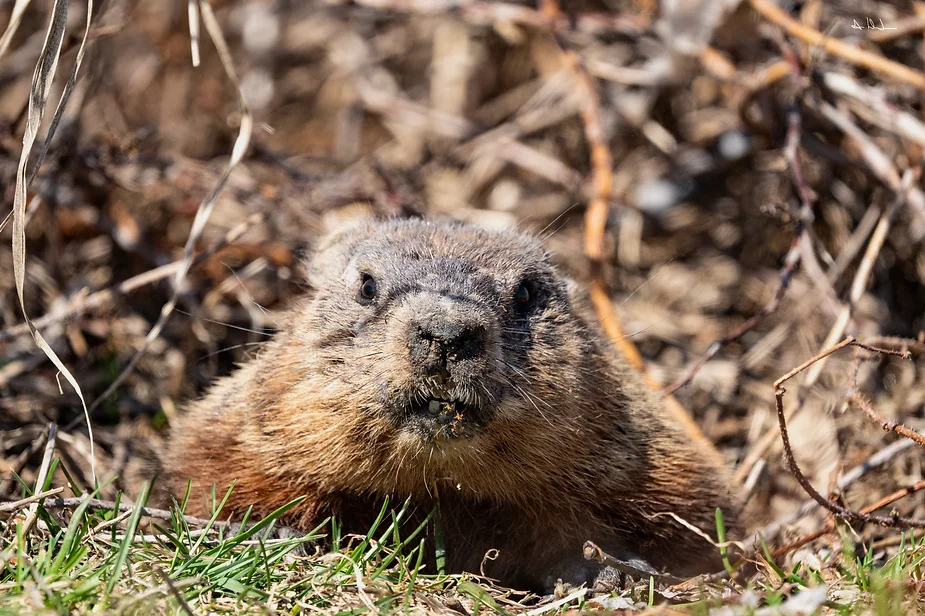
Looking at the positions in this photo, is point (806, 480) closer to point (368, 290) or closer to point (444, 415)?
point (444, 415)

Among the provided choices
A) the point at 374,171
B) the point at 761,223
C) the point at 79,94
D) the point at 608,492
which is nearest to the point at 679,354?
the point at 761,223

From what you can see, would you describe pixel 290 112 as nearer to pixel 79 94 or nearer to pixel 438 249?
pixel 79 94

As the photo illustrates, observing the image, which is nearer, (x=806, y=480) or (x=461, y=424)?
(x=461, y=424)

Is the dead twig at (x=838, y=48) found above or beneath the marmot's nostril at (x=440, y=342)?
above

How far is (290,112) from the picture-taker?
9711 mm

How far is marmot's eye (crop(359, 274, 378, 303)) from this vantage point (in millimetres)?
4133

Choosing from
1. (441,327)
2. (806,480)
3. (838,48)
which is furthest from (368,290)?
(838,48)

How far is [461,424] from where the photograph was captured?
3561mm

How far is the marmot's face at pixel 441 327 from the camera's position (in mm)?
3494

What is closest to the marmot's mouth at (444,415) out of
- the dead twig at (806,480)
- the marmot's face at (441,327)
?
the marmot's face at (441,327)

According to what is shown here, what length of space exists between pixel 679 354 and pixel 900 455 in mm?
2181

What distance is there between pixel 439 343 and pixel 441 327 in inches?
2.3

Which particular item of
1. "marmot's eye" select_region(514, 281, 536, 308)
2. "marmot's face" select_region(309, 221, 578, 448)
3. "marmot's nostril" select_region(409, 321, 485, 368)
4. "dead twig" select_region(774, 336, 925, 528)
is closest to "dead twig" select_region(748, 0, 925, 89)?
"dead twig" select_region(774, 336, 925, 528)

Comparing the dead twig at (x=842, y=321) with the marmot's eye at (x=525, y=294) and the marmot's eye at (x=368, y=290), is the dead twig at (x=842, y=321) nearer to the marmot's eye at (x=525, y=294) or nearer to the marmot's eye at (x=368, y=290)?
the marmot's eye at (x=525, y=294)
